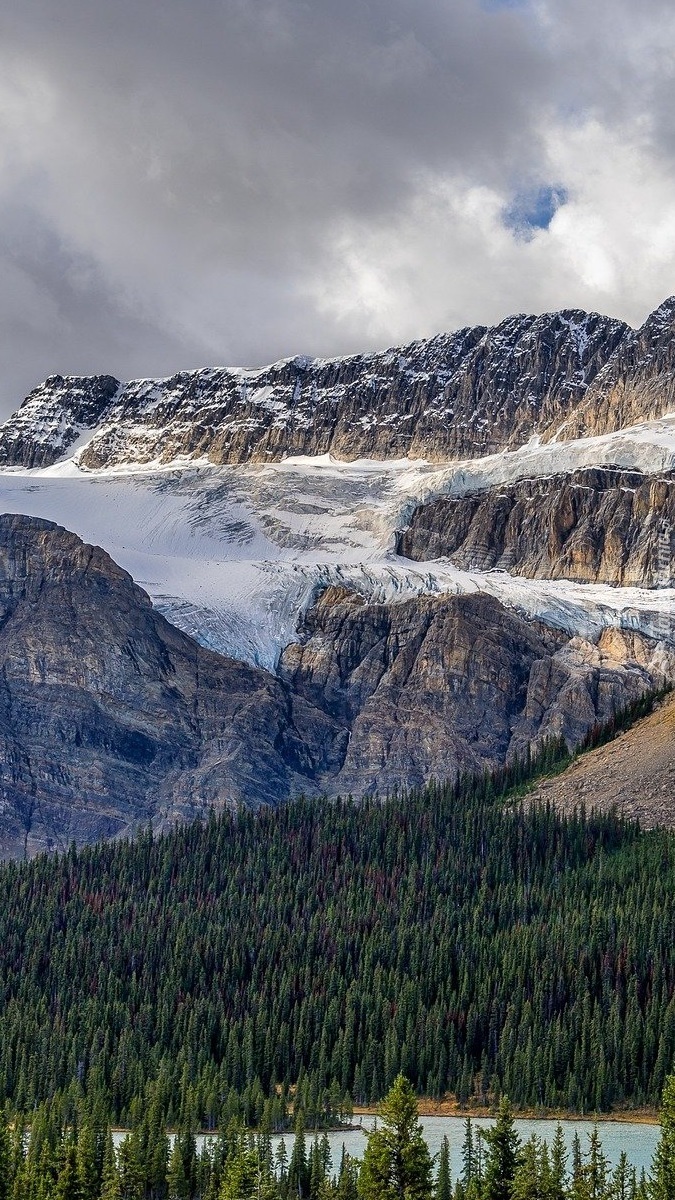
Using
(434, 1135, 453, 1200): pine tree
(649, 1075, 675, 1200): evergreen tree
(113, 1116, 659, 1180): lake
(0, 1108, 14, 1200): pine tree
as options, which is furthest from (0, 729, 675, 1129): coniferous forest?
(649, 1075, 675, 1200): evergreen tree

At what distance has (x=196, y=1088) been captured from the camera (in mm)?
161375

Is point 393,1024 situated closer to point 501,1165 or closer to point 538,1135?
point 538,1135

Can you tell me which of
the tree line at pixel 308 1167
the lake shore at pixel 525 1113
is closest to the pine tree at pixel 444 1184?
the tree line at pixel 308 1167

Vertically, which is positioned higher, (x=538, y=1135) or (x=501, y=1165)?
(x=538, y=1135)

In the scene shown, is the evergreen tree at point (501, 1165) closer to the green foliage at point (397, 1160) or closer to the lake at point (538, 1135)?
the green foliage at point (397, 1160)

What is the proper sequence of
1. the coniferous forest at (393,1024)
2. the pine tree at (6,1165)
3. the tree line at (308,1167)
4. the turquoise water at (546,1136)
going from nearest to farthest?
the tree line at (308,1167) < the pine tree at (6,1165) < the turquoise water at (546,1136) < the coniferous forest at (393,1024)

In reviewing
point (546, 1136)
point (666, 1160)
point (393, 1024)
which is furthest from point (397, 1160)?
point (393, 1024)

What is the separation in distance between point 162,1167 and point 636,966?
60082 millimetres

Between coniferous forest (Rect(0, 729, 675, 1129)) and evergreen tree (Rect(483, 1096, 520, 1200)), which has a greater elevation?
coniferous forest (Rect(0, 729, 675, 1129))

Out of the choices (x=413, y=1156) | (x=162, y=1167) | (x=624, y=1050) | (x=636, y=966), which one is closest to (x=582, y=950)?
(x=636, y=966)

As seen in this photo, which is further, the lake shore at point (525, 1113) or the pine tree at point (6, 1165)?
the lake shore at point (525, 1113)

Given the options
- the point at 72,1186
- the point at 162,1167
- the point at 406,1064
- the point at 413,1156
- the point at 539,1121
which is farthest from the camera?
the point at 406,1064

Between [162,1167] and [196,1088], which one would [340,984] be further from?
[162,1167]

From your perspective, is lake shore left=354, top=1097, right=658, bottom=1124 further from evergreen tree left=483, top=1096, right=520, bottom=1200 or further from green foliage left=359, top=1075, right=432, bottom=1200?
green foliage left=359, top=1075, right=432, bottom=1200
